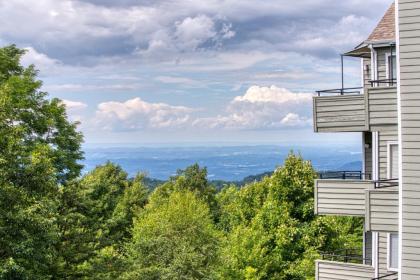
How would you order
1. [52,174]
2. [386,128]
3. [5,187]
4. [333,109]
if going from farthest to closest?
1. [52,174]
2. [5,187]
3. [333,109]
4. [386,128]

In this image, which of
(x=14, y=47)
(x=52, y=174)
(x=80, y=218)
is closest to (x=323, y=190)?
(x=52, y=174)

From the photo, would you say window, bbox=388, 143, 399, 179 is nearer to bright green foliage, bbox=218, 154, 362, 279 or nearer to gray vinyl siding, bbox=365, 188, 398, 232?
gray vinyl siding, bbox=365, 188, 398, 232

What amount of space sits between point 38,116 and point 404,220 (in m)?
16.3

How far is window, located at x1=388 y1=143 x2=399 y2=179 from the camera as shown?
11.0m

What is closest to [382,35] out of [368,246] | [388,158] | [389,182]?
[388,158]

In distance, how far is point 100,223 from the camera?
926 inches

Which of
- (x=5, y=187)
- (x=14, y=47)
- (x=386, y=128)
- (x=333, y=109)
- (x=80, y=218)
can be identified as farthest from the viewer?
(x=14, y=47)

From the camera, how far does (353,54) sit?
535 inches

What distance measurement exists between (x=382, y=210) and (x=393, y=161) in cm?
161

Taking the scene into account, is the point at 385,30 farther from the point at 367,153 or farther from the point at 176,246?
the point at 176,246

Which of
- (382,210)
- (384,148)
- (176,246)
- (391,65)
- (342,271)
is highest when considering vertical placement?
(391,65)

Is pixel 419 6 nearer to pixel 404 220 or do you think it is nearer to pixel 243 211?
pixel 404 220

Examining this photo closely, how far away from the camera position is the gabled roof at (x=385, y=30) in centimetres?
1159

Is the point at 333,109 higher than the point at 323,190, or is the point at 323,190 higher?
the point at 333,109
